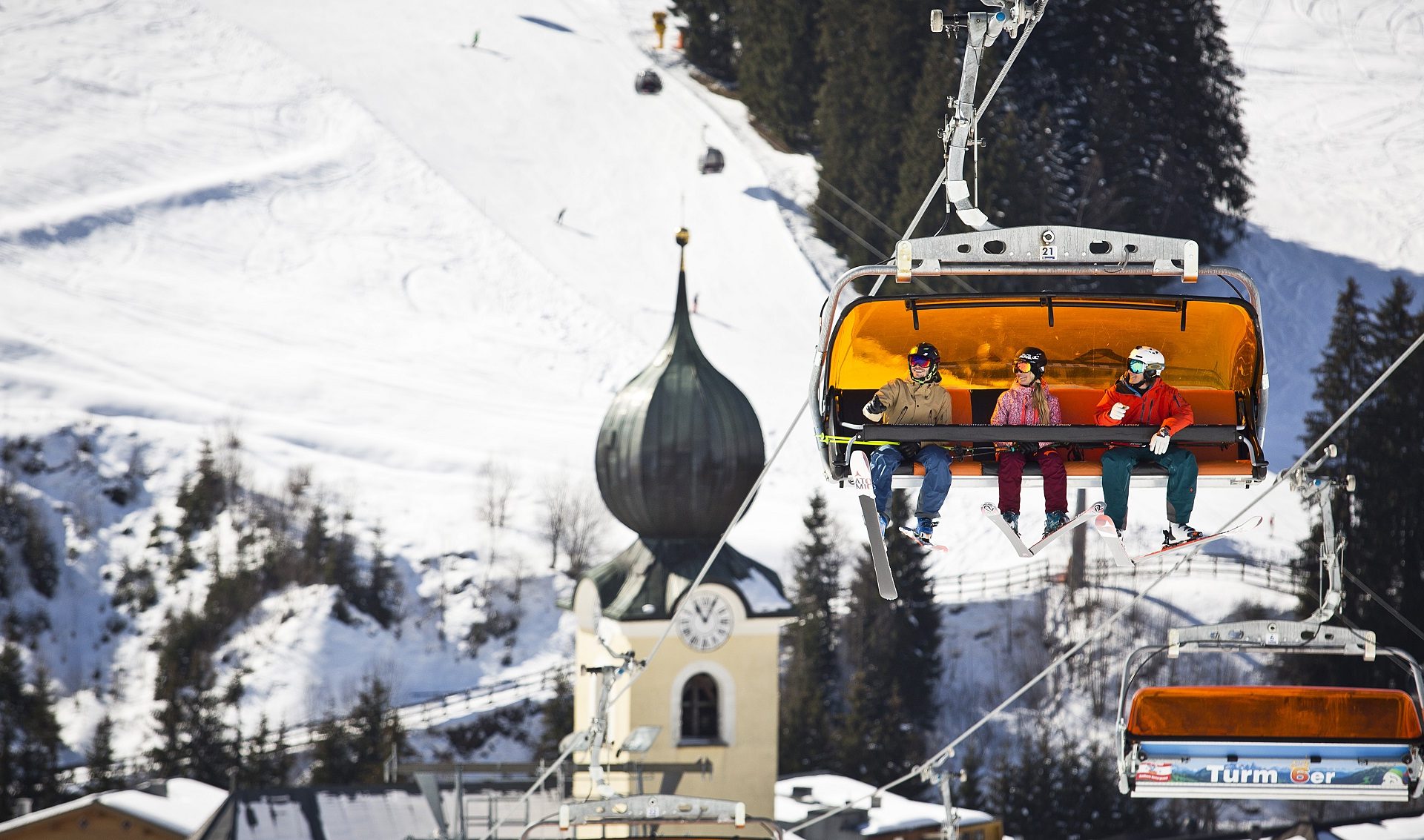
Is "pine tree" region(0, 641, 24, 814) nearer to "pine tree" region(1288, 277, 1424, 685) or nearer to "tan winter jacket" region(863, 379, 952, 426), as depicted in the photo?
"pine tree" region(1288, 277, 1424, 685)

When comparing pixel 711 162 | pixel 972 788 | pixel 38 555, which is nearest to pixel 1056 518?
pixel 972 788

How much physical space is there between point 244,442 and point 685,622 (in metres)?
37.2

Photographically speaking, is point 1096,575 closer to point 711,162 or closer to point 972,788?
point 972,788

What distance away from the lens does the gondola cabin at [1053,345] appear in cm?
1105

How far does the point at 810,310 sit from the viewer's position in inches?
2830

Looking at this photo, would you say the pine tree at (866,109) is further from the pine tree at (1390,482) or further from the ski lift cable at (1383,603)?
the ski lift cable at (1383,603)

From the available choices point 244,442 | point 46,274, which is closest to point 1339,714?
point 244,442

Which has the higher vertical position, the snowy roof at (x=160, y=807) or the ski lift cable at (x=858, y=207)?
the ski lift cable at (x=858, y=207)

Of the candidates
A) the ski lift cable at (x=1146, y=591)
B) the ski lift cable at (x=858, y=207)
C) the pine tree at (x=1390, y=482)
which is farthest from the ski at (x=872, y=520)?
the ski lift cable at (x=858, y=207)

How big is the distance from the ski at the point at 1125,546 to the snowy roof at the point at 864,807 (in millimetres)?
17736

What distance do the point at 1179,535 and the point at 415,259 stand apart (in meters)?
67.0

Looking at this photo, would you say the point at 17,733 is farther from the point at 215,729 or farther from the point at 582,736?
the point at 582,736

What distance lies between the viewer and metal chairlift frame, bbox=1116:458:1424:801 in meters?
14.1

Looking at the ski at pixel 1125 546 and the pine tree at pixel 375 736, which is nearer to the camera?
the ski at pixel 1125 546
